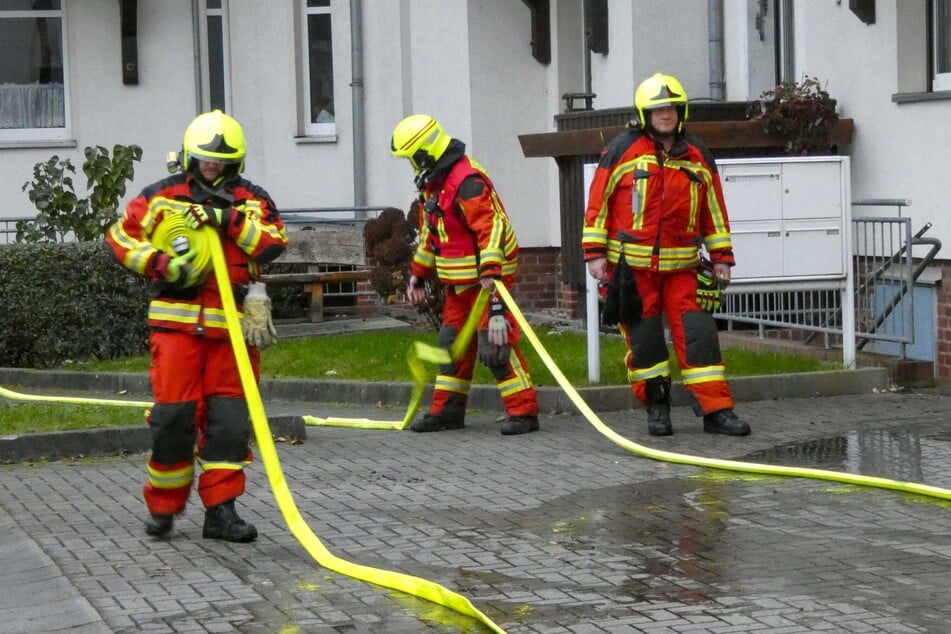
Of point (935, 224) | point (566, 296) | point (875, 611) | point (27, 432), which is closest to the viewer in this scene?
point (875, 611)

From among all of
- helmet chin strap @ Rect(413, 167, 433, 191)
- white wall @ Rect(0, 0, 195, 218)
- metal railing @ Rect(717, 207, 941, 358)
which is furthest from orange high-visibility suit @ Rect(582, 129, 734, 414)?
white wall @ Rect(0, 0, 195, 218)

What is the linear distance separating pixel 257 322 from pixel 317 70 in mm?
12990

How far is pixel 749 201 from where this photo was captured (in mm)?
10867

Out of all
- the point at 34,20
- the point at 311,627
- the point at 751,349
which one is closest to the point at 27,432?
the point at 311,627

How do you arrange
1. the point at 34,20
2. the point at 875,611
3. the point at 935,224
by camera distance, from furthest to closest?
1. the point at 34,20
2. the point at 935,224
3. the point at 875,611

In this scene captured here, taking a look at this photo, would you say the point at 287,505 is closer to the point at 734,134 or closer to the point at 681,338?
the point at 681,338

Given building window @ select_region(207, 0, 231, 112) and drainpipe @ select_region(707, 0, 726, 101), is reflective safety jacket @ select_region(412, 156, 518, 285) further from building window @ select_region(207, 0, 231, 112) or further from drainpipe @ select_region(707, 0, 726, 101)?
building window @ select_region(207, 0, 231, 112)

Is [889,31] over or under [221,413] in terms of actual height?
over

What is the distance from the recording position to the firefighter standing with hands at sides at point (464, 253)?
30.2 ft

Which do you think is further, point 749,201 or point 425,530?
point 749,201

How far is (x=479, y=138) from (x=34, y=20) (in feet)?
21.9

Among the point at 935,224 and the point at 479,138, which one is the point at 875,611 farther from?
the point at 479,138

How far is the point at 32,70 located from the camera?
20000mm

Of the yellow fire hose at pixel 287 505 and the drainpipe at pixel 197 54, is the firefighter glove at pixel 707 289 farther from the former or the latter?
the drainpipe at pixel 197 54
